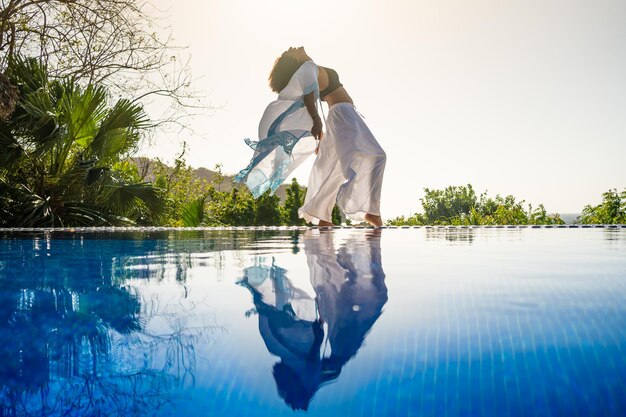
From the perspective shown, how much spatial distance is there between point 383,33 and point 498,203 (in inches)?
262

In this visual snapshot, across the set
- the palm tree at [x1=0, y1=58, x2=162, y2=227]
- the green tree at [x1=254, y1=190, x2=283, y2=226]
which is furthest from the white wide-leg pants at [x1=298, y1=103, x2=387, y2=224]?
the green tree at [x1=254, y1=190, x2=283, y2=226]

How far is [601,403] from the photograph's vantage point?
0.70 meters

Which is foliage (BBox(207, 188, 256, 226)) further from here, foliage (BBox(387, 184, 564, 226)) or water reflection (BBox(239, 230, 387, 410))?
water reflection (BBox(239, 230, 387, 410))

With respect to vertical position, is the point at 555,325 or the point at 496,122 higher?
the point at 496,122

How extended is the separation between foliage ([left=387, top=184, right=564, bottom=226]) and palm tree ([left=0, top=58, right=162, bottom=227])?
282 inches

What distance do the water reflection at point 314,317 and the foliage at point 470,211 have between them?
31.0 ft

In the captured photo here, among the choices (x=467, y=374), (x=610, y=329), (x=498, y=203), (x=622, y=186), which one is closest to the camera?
(x=467, y=374)

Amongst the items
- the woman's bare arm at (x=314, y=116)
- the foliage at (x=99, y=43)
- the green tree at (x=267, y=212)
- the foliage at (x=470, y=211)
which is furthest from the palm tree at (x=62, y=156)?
the foliage at (x=470, y=211)

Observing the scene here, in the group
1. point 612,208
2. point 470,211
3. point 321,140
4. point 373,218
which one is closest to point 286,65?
point 321,140

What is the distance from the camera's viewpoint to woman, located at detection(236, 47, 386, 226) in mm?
4652

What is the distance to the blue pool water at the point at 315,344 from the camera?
72 centimetres

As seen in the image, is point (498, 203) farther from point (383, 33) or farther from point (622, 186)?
point (383, 33)

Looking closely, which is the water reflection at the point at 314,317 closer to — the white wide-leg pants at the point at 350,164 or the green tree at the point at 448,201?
the white wide-leg pants at the point at 350,164

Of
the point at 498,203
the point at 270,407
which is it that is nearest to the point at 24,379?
the point at 270,407
